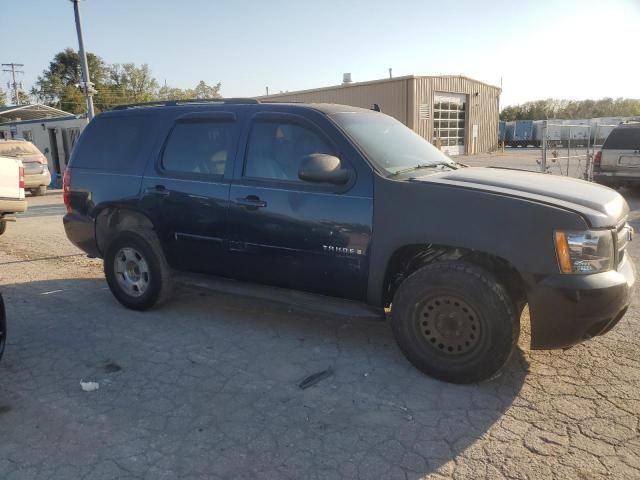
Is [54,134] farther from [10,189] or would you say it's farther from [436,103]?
[436,103]

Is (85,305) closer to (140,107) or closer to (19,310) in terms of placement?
(19,310)

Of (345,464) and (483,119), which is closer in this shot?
(345,464)

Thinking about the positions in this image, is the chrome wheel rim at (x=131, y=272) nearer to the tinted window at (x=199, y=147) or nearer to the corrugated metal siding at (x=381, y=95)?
the tinted window at (x=199, y=147)

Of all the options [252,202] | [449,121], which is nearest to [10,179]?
[252,202]

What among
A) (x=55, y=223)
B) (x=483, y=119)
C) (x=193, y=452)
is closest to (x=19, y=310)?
(x=193, y=452)

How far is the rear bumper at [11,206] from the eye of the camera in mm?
8653

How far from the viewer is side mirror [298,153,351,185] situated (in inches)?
143

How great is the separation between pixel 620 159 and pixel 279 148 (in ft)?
35.2

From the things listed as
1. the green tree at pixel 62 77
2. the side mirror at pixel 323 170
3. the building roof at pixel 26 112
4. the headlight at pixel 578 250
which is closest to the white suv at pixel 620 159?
the headlight at pixel 578 250

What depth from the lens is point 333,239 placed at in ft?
12.4

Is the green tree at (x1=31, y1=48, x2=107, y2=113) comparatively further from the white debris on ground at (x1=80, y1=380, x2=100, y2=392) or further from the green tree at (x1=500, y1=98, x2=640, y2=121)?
the white debris on ground at (x1=80, y1=380, x2=100, y2=392)

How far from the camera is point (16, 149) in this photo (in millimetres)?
15344

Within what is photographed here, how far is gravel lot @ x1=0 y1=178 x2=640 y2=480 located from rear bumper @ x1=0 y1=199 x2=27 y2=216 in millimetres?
4667

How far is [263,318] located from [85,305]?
6.54 feet
